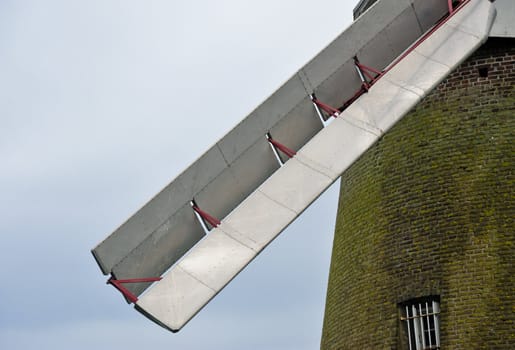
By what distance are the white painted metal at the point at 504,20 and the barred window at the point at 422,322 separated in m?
4.62

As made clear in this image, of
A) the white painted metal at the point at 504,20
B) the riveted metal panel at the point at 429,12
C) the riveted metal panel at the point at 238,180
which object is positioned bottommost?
the riveted metal panel at the point at 238,180

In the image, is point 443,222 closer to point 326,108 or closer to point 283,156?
point 326,108

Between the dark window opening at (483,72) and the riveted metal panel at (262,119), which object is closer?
the riveted metal panel at (262,119)

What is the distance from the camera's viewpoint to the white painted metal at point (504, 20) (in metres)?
21.8

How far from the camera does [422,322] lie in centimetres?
2089

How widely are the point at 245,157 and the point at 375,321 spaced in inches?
170

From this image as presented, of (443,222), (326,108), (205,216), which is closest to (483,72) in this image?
(443,222)

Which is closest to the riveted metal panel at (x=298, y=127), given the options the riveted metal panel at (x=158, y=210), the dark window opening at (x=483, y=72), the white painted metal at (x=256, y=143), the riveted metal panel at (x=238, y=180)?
the white painted metal at (x=256, y=143)

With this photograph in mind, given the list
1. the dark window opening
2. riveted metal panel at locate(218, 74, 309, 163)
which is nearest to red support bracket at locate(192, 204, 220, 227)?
riveted metal panel at locate(218, 74, 309, 163)

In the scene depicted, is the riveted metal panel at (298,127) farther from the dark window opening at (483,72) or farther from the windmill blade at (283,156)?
the dark window opening at (483,72)

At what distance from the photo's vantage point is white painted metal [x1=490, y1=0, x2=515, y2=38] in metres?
21.8

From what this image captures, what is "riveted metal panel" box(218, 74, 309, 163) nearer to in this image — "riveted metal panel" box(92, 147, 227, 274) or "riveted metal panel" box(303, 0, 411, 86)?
"riveted metal panel" box(92, 147, 227, 274)

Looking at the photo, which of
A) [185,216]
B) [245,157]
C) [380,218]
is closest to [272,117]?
[245,157]

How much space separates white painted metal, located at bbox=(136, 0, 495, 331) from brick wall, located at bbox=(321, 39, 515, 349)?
1.66m
